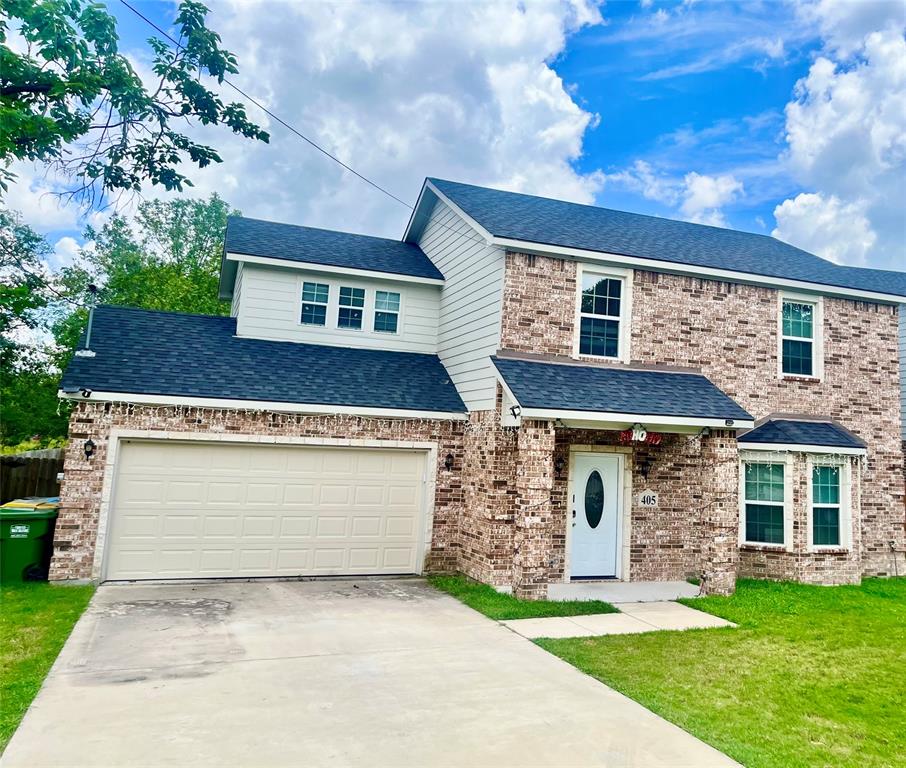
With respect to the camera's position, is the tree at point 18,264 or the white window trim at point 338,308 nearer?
the white window trim at point 338,308

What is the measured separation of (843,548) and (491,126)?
15.7 meters

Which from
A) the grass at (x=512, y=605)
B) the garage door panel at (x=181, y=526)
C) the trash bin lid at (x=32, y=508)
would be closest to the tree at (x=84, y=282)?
the trash bin lid at (x=32, y=508)

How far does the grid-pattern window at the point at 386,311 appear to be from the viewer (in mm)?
12570

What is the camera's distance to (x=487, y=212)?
11.4 m

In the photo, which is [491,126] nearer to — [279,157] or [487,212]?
[279,157]

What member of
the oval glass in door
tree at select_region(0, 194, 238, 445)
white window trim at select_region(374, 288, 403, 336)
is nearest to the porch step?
the oval glass in door

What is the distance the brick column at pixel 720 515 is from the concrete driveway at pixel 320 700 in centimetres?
410

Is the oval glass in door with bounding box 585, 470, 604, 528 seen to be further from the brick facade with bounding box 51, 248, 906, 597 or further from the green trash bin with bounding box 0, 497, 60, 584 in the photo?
the green trash bin with bounding box 0, 497, 60, 584

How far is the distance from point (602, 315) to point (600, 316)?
0.05 meters

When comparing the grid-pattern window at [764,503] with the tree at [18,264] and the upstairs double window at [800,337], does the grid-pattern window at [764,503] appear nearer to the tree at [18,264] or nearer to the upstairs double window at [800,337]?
the upstairs double window at [800,337]

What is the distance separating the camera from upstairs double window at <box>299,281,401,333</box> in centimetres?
1222

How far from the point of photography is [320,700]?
497 cm

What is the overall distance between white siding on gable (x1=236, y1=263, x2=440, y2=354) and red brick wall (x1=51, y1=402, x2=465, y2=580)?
260cm

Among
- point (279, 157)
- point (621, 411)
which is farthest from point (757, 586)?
point (279, 157)
